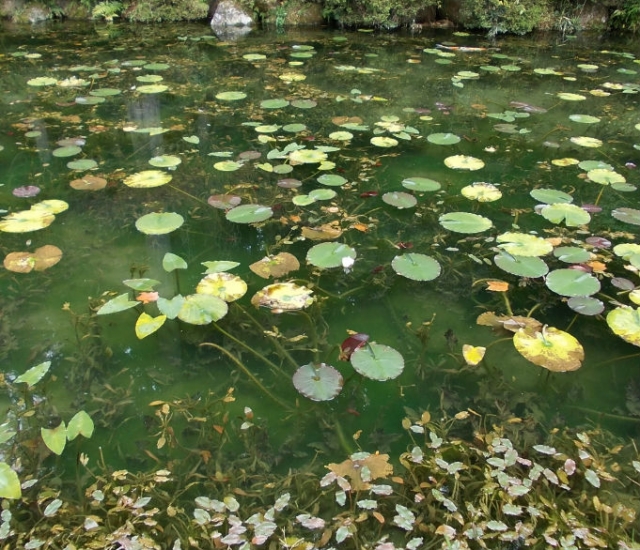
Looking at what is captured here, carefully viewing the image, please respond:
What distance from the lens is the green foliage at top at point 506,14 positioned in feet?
24.1

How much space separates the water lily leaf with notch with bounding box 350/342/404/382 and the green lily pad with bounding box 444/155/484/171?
5.50 ft

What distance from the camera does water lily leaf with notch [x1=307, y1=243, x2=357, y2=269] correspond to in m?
2.04

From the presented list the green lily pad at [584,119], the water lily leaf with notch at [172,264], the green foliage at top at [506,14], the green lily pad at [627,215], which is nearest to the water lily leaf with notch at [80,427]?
the water lily leaf with notch at [172,264]

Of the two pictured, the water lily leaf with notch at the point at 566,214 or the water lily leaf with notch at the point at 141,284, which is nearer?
the water lily leaf with notch at the point at 141,284

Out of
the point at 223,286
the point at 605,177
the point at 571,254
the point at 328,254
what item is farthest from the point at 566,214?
the point at 223,286

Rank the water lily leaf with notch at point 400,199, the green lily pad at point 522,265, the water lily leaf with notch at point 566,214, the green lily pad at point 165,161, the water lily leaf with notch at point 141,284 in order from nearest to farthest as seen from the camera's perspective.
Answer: the water lily leaf with notch at point 141,284 < the green lily pad at point 522,265 < the water lily leaf with notch at point 566,214 < the water lily leaf with notch at point 400,199 < the green lily pad at point 165,161

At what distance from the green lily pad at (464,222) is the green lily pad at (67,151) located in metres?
2.36

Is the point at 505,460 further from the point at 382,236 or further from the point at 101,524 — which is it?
the point at 382,236

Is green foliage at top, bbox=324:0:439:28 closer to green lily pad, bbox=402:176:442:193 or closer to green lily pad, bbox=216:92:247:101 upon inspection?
green lily pad, bbox=216:92:247:101

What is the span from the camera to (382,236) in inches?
95.2

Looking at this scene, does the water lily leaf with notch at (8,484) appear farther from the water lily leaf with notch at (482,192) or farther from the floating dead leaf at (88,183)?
the water lily leaf with notch at (482,192)

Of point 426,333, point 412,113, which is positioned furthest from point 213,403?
point 412,113

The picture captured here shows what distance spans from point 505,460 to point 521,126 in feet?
10.2

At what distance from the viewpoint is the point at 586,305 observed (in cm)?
187
